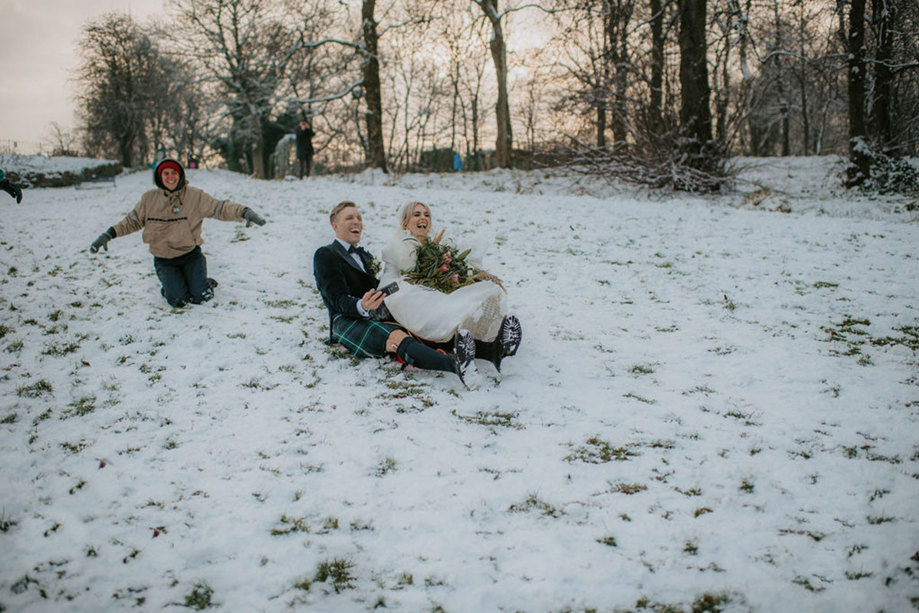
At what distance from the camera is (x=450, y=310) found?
400 centimetres

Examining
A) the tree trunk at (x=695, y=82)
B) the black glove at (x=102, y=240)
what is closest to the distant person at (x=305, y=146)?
the tree trunk at (x=695, y=82)

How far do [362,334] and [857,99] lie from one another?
13.8 meters

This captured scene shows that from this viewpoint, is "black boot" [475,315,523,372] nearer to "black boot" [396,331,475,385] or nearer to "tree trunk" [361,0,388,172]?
"black boot" [396,331,475,385]

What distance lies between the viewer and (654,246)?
7.85 meters

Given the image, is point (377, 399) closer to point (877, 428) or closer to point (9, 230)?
point (877, 428)

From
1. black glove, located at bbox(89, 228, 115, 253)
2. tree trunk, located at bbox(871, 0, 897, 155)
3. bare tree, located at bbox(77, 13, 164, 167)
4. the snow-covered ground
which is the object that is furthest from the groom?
bare tree, located at bbox(77, 13, 164, 167)

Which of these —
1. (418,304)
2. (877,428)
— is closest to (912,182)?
(877,428)

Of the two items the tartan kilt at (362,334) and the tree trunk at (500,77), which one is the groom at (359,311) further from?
the tree trunk at (500,77)

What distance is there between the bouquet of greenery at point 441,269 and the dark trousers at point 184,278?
2.98 metres

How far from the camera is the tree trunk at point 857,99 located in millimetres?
11773

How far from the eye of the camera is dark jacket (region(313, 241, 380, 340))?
172 inches

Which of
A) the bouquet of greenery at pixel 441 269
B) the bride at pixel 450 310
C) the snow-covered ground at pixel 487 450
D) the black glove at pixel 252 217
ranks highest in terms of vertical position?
the black glove at pixel 252 217

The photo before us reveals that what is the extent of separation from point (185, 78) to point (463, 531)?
28.2 meters

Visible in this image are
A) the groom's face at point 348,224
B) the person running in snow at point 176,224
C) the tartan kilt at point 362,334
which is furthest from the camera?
the person running in snow at point 176,224
